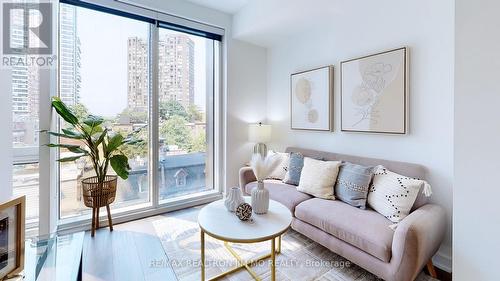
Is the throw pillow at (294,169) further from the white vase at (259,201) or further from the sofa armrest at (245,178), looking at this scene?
the white vase at (259,201)

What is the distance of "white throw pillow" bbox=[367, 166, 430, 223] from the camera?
1769 mm

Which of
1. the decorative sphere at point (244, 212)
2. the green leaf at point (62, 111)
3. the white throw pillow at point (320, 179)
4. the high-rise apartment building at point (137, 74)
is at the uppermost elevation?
the high-rise apartment building at point (137, 74)

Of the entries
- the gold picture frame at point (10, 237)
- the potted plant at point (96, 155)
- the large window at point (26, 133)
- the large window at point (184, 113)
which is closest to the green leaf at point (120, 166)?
the potted plant at point (96, 155)

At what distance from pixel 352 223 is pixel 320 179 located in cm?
62

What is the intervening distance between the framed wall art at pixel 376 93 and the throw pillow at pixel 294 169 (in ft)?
2.04

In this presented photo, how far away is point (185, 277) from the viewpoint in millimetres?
1792

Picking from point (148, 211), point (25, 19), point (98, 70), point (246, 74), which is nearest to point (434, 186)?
point (246, 74)

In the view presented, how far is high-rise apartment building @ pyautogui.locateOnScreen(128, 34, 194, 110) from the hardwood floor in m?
1.48

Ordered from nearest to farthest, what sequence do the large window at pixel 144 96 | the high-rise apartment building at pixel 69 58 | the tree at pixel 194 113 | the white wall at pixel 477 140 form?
the white wall at pixel 477 140 → the high-rise apartment building at pixel 69 58 → the large window at pixel 144 96 → the tree at pixel 194 113

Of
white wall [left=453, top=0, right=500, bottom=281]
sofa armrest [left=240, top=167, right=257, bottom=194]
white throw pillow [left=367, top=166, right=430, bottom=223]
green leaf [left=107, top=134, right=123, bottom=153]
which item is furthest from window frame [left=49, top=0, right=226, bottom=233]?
white wall [left=453, top=0, right=500, bottom=281]

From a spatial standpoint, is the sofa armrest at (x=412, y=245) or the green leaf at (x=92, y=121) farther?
the green leaf at (x=92, y=121)

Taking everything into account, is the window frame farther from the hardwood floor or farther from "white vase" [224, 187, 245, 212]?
"white vase" [224, 187, 245, 212]

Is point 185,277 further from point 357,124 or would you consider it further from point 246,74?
point 246,74

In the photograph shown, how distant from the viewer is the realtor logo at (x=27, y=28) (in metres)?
1.86
